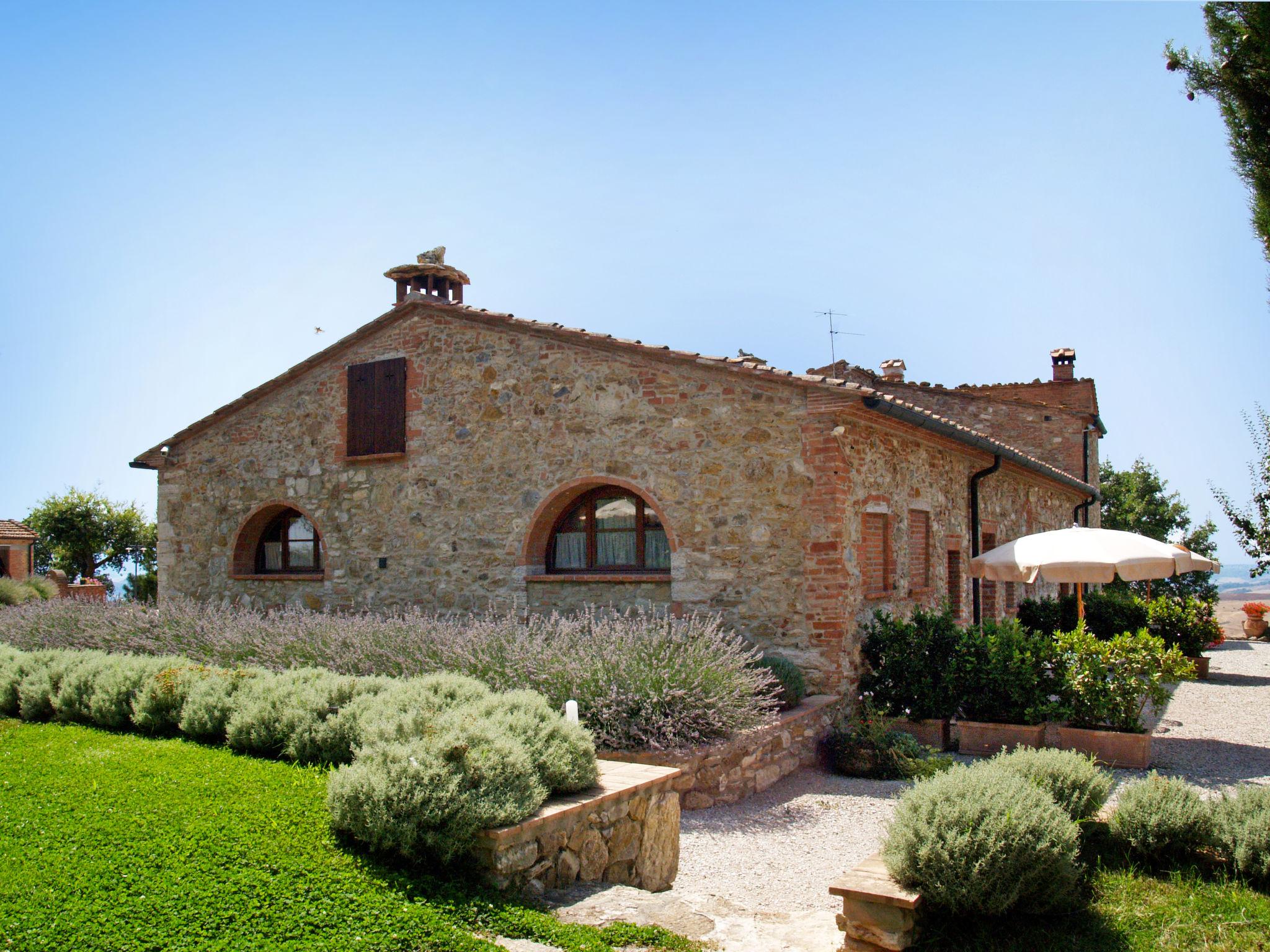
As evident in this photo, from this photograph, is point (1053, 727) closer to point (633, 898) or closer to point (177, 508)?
point (633, 898)

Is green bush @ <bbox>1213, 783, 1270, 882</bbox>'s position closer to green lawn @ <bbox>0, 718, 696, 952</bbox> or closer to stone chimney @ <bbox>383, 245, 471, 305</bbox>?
green lawn @ <bbox>0, 718, 696, 952</bbox>

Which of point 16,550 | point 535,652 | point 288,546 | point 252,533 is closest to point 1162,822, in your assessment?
point 535,652

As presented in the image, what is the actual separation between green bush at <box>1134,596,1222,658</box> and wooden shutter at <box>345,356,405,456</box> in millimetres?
11959

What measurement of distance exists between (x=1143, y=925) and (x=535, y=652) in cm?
473

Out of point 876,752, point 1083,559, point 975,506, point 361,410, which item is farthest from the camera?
point 975,506

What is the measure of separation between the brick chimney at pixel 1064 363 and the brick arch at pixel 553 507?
15.1 m

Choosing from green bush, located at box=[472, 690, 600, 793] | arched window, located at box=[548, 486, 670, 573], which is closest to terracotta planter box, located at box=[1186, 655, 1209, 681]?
arched window, located at box=[548, 486, 670, 573]

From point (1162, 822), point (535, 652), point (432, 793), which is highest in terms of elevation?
point (535, 652)

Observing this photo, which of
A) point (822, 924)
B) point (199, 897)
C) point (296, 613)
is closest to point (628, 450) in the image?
point (296, 613)

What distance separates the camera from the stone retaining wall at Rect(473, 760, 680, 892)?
13.5 feet

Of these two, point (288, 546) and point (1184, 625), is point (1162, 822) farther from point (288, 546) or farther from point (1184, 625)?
point (1184, 625)

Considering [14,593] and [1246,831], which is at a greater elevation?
[14,593]

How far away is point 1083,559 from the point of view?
31.4ft

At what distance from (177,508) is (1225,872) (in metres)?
13.2
